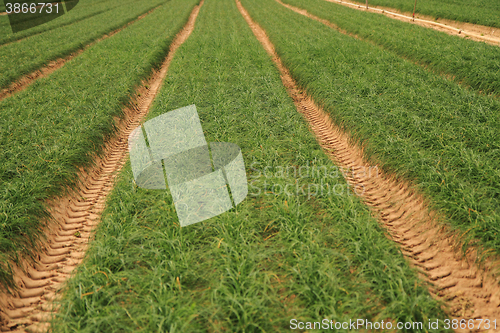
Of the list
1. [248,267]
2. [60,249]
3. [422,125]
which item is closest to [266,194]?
[248,267]

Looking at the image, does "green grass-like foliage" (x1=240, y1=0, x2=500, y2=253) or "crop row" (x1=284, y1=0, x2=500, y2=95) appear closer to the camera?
"green grass-like foliage" (x1=240, y1=0, x2=500, y2=253)

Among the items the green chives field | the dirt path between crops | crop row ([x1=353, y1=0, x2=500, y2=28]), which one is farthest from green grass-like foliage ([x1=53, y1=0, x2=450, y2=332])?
crop row ([x1=353, y1=0, x2=500, y2=28])

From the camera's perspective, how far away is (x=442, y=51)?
9531mm

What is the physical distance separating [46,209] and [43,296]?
143 centimetres

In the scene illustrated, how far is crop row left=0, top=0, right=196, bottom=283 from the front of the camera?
12.4ft

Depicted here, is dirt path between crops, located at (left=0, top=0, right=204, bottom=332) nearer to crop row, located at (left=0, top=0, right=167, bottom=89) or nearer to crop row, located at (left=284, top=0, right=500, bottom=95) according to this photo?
crop row, located at (left=0, top=0, right=167, bottom=89)

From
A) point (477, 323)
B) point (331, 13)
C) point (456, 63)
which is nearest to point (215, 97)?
point (477, 323)

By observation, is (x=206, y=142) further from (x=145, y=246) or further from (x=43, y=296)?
(x=43, y=296)

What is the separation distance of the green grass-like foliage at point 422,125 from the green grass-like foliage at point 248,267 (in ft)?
3.59

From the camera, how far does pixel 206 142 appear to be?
5555 millimetres

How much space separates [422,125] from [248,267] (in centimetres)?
446

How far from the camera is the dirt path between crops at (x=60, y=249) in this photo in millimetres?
2896

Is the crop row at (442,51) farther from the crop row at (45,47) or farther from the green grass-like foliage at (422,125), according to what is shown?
the crop row at (45,47)

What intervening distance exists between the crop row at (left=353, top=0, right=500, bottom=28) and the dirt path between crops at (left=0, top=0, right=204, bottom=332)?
19162 millimetres
